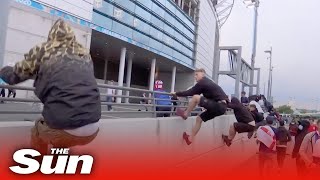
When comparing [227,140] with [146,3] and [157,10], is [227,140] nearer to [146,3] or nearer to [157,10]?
[146,3]

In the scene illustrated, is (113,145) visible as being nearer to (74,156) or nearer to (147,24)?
(74,156)

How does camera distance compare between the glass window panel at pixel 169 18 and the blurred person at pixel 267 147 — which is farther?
the glass window panel at pixel 169 18

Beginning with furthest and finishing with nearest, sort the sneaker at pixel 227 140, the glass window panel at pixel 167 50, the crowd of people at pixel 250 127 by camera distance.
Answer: the glass window panel at pixel 167 50 < the sneaker at pixel 227 140 < the crowd of people at pixel 250 127

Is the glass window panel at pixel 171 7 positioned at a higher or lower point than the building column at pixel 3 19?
higher

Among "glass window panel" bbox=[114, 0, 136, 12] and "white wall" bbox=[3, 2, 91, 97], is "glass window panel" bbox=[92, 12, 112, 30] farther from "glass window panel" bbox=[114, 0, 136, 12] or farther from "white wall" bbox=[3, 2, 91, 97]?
"white wall" bbox=[3, 2, 91, 97]

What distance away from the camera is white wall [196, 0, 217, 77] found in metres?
66.9

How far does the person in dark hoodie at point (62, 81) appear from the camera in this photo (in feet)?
10.8

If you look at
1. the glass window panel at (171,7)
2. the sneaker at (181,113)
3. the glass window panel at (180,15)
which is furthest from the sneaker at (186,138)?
the glass window panel at (180,15)

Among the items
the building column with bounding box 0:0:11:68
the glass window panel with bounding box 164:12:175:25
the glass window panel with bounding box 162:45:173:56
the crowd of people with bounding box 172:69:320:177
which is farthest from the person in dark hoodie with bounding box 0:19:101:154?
the glass window panel with bounding box 164:12:175:25

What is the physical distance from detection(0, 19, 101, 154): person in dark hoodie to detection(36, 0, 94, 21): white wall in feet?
82.1

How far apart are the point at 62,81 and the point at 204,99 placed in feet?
20.1

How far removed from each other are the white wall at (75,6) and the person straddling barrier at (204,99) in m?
20.6

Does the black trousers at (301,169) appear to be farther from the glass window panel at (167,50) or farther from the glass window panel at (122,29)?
the glass window panel at (167,50)

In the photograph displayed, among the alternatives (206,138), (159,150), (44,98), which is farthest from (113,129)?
(206,138)
